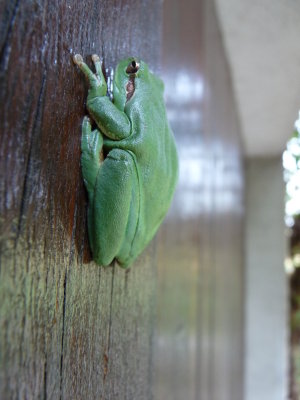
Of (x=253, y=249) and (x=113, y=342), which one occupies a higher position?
(x=253, y=249)

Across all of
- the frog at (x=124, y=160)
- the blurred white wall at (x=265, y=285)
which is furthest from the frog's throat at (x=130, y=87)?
the blurred white wall at (x=265, y=285)

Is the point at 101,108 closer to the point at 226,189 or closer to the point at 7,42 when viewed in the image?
the point at 7,42

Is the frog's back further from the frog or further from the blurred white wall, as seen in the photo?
the blurred white wall

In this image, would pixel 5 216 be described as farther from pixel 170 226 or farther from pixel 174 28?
pixel 174 28

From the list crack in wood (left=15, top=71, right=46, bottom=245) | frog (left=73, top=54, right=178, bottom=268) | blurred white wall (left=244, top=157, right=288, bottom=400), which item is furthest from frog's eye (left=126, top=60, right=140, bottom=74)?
blurred white wall (left=244, top=157, right=288, bottom=400)

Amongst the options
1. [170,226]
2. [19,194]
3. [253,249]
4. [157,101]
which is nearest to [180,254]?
[170,226]

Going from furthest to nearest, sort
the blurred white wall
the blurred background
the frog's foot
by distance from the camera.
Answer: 1. the blurred white wall
2. the blurred background
3. the frog's foot

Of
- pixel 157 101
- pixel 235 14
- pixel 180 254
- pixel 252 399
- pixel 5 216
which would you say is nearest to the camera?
pixel 5 216
